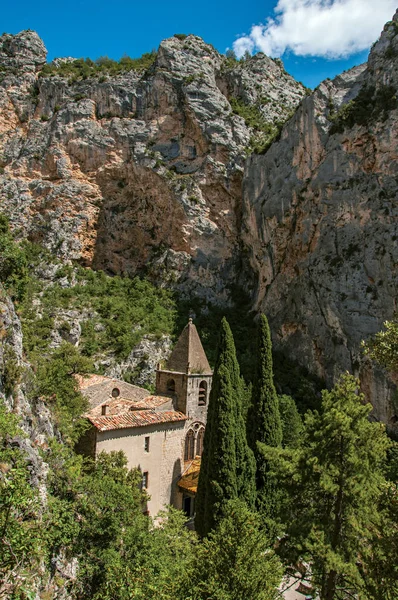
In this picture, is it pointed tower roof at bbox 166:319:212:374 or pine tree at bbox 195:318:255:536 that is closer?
pine tree at bbox 195:318:255:536

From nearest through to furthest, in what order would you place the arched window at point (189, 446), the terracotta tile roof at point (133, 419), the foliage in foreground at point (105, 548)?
the foliage in foreground at point (105, 548) → the terracotta tile roof at point (133, 419) → the arched window at point (189, 446)

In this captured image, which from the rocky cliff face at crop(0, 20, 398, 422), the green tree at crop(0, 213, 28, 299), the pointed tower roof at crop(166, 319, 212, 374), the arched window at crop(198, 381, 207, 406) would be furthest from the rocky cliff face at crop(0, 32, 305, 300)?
the green tree at crop(0, 213, 28, 299)

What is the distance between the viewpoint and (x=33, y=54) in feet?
160

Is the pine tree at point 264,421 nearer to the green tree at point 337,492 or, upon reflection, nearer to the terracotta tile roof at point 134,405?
the terracotta tile roof at point 134,405

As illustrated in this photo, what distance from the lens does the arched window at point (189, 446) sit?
21484mm

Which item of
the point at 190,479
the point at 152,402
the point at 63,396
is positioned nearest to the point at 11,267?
the point at 63,396

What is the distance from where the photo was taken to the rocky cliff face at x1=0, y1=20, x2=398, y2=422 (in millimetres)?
34844

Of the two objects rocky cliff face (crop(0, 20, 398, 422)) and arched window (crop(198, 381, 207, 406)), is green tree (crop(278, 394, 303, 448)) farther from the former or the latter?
rocky cliff face (crop(0, 20, 398, 422))

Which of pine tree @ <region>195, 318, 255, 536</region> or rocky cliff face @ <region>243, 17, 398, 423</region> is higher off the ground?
rocky cliff face @ <region>243, 17, 398, 423</region>

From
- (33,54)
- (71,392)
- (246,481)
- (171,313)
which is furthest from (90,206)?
(246,481)

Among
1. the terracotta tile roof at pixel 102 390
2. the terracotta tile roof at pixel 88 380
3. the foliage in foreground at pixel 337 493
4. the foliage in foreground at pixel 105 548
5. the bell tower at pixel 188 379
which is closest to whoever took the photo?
the foliage in foreground at pixel 105 548

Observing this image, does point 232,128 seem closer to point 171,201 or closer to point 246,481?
point 171,201

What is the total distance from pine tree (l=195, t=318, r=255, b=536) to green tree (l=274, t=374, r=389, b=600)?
4745 millimetres

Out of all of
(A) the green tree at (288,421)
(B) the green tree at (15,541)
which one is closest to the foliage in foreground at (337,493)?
(B) the green tree at (15,541)
